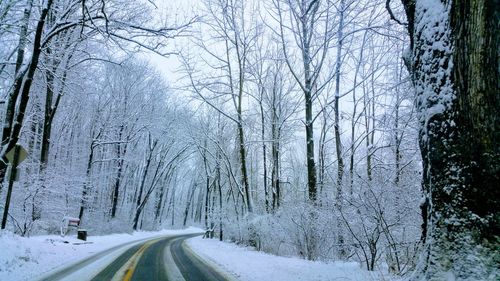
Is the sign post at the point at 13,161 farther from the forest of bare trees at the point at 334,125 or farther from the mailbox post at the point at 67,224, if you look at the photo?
the mailbox post at the point at 67,224

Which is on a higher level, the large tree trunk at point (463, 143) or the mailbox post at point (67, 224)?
the large tree trunk at point (463, 143)

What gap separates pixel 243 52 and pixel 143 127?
1786 centimetres

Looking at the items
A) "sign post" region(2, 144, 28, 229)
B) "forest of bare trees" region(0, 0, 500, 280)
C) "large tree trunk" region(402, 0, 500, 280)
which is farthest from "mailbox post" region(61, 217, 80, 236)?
"large tree trunk" region(402, 0, 500, 280)

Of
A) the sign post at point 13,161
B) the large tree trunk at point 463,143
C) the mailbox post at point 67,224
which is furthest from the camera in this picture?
the mailbox post at point 67,224

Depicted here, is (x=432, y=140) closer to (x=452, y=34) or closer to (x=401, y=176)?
(x=452, y=34)

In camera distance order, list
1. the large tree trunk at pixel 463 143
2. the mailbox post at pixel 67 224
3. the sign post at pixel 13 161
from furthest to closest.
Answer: the mailbox post at pixel 67 224 → the sign post at pixel 13 161 → the large tree trunk at pixel 463 143

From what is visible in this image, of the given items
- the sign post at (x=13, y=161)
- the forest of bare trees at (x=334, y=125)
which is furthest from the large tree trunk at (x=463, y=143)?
the sign post at (x=13, y=161)

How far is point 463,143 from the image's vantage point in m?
3.47

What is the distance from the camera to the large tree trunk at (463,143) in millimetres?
3318

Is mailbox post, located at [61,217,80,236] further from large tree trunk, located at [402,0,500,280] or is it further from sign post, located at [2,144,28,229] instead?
large tree trunk, located at [402,0,500,280]

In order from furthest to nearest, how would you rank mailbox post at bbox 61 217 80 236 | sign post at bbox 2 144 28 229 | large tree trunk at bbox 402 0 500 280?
mailbox post at bbox 61 217 80 236 → sign post at bbox 2 144 28 229 → large tree trunk at bbox 402 0 500 280

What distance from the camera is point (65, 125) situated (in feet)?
102

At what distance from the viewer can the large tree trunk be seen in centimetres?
332

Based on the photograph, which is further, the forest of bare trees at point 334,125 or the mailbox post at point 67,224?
the mailbox post at point 67,224
